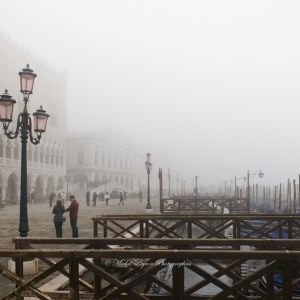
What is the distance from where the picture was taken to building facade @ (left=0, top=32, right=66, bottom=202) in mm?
41656

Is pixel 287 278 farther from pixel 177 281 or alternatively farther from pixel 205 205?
pixel 205 205

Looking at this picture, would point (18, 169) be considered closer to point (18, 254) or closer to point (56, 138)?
point (56, 138)

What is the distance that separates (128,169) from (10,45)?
47.3m

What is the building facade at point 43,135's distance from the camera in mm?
41656

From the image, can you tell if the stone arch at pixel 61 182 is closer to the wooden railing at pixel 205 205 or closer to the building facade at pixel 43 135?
the building facade at pixel 43 135

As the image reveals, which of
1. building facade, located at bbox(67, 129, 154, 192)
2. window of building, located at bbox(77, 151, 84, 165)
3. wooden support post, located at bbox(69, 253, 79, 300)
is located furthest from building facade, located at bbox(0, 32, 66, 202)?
wooden support post, located at bbox(69, 253, 79, 300)

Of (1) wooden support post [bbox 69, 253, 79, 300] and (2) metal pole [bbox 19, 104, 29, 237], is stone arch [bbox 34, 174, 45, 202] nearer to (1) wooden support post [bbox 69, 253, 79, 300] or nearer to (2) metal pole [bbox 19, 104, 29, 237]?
(2) metal pole [bbox 19, 104, 29, 237]

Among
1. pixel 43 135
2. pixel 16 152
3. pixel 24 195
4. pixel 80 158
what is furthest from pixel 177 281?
pixel 80 158

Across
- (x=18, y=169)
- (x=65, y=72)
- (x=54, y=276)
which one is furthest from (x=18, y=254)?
(x=65, y=72)

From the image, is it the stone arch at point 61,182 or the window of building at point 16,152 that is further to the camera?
the stone arch at point 61,182

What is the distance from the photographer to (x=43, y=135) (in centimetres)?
4894

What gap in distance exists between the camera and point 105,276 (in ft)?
13.3

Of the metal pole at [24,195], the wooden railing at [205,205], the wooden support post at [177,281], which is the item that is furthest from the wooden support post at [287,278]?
the wooden railing at [205,205]

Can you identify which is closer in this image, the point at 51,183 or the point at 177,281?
the point at 177,281
